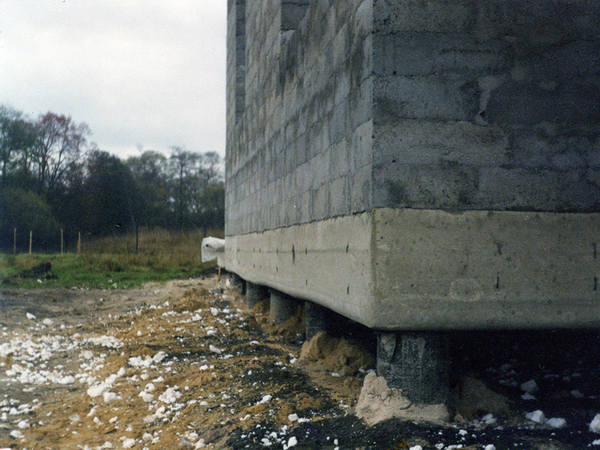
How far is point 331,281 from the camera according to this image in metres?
4.56

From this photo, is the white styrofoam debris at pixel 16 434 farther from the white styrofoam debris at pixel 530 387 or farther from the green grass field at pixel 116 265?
the green grass field at pixel 116 265

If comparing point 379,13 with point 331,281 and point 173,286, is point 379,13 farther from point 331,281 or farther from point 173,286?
point 173,286

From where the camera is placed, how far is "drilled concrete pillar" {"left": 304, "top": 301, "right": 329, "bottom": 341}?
5.72 m

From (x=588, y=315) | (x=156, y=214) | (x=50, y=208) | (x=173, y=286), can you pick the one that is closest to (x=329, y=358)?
(x=588, y=315)

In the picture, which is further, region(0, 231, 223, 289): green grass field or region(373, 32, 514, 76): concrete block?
region(0, 231, 223, 289): green grass field

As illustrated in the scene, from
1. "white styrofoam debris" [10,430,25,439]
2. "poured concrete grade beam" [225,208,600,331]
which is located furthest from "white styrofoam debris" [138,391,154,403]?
"poured concrete grade beam" [225,208,600,331]

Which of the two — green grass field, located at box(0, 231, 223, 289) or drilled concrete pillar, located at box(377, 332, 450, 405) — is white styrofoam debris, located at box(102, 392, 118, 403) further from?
green grass field, located at box(0, 231, 223, 289)

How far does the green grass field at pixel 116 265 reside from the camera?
15292mm

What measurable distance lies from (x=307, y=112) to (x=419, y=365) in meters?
2.63

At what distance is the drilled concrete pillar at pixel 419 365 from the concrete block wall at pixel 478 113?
833 mm

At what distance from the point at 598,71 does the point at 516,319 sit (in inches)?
64.0

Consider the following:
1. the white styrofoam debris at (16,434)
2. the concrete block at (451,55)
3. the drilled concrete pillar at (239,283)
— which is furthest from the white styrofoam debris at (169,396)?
the drilled concrete pillar at (239,283)

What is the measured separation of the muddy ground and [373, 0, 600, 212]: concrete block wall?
130 cm

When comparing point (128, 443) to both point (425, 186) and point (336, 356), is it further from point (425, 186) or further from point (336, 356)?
point (425, 186)
